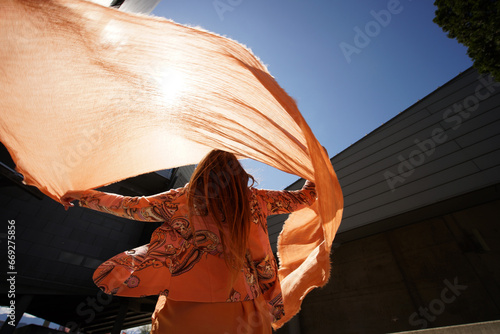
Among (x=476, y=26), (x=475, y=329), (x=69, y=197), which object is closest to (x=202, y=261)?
(x=69, y=197)

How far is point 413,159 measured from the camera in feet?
15.0

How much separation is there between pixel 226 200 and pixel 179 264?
355 mm

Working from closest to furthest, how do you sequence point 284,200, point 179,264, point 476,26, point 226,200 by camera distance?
point 179,264
point 226,200
point 284,200
point 476,26

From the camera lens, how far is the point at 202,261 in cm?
94

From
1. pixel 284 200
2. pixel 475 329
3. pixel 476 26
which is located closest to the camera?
pixel 284 200

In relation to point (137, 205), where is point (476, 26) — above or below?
above

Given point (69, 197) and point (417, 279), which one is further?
point (417, 279)

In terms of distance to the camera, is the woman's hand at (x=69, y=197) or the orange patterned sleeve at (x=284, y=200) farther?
the orange patterned sleeve at (x=284, y=200)

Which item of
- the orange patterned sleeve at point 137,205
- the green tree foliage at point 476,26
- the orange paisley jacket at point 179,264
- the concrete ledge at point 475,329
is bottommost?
the concrete ledge at point 475,329

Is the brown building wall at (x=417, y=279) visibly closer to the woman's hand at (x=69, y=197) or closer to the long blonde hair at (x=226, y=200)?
the long blonde hair at (x=226, y=200)

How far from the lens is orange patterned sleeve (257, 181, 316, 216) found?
4.40ft

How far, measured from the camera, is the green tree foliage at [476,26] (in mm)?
3863

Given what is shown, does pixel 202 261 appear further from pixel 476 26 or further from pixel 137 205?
pixel 476 26

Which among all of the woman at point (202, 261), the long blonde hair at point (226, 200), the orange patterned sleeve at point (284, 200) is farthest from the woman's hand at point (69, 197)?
the orange patterned sleeve at point (284, 200)
